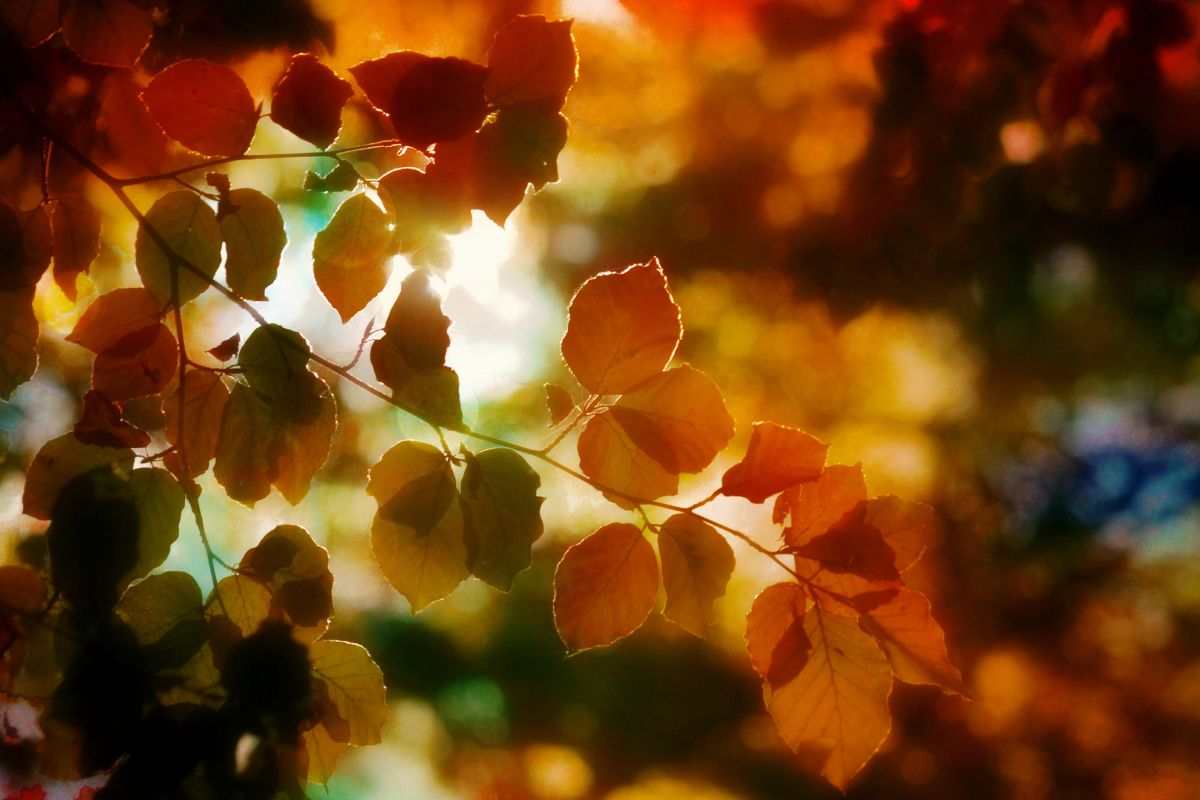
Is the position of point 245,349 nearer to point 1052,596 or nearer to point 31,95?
point 31,95

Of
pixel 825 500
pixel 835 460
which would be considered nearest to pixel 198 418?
pixel 825 500

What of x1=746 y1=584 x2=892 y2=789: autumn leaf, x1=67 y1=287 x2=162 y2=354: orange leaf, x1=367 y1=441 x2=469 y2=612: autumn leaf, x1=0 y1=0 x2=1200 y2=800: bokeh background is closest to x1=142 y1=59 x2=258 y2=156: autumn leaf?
x1=67 y1=287 x2=162 y2=354: orange leaf

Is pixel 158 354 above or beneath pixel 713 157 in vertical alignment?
beneath

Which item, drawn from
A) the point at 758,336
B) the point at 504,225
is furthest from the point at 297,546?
the point at 758,336

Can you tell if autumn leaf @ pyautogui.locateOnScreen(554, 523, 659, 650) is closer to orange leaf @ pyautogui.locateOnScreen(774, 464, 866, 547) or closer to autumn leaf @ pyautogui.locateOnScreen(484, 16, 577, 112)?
orange leaf @ pyautogui.locateOnScreen(774, 464, 866, 547)

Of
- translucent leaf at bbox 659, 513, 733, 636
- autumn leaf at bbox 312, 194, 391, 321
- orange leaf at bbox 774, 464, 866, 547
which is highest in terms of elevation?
autumn leaf at bbox 312, 194, 391, 321

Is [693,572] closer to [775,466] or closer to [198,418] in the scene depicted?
[775,466]
